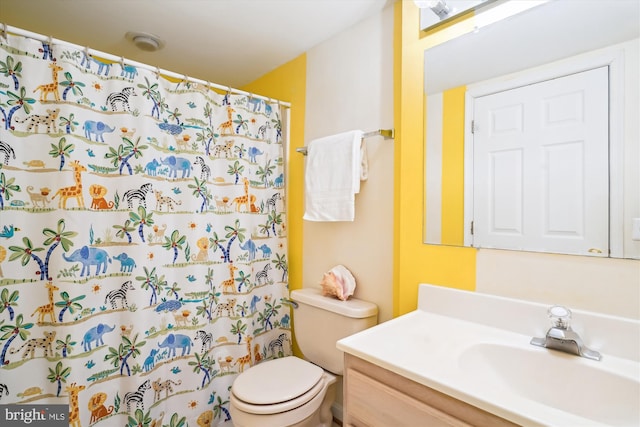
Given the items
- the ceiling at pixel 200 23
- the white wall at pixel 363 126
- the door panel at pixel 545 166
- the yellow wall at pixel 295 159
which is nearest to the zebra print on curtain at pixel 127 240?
the yellow wall at pixel 295 159

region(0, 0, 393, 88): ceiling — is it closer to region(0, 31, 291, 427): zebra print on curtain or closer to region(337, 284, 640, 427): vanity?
region(0, 31, 291, 427): zebra print on curtain

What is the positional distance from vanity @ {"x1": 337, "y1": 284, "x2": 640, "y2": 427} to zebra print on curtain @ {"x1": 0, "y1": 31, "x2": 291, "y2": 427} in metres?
1.01

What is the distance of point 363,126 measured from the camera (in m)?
1.62

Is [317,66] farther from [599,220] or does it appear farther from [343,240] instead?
[599,220]

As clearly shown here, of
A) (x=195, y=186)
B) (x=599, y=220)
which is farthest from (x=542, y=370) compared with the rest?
(x=195, y=186)

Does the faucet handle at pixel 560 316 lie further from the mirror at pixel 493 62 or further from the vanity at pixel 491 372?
the mirror at pixel 493 62

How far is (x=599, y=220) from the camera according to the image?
0.94 m

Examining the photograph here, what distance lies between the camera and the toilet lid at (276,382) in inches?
50.1

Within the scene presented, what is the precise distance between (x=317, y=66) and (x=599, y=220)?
1577 mm

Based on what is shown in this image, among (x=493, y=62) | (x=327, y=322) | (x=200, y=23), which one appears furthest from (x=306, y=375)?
(x=200, y=23)

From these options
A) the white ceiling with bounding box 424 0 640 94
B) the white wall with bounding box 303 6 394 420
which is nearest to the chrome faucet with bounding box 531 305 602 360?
the white wall with bounding box 303 6 394 420

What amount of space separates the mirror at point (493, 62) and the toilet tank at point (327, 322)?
0.48 m

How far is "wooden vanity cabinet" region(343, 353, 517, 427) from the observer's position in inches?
28.9

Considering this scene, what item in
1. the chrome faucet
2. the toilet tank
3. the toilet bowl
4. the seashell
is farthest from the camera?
the seashell
